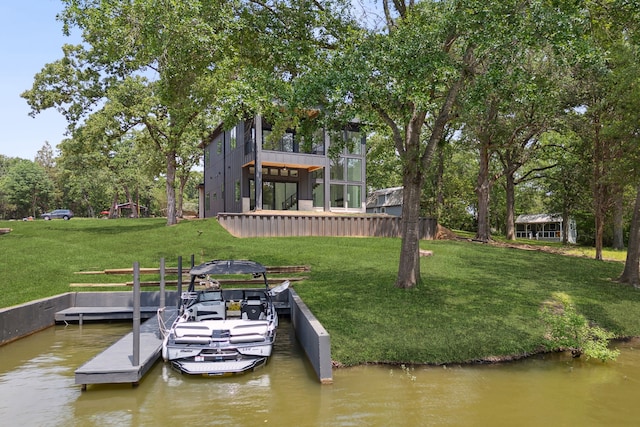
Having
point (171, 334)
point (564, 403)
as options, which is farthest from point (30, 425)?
point (564, 403)

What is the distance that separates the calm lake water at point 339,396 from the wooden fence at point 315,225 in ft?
54.7

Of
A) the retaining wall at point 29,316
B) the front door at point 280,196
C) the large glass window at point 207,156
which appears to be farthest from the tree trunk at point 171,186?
the retaining wall at point 29,316

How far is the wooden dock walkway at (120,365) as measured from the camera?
7.80m

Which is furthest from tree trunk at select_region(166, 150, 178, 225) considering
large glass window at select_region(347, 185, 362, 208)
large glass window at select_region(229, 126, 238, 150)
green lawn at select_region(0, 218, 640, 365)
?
large glass window at select_region(347, 185, 362, 208)

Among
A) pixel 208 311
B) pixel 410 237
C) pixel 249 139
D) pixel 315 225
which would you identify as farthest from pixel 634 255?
pixel 249 139

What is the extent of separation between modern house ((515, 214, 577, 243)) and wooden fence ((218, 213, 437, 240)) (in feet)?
93.2

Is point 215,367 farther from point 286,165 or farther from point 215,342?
point 286,165

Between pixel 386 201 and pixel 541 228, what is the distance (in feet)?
69.6

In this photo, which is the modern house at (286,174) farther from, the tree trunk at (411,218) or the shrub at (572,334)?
the shrub at (572,334)

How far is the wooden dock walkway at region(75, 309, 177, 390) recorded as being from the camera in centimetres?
780

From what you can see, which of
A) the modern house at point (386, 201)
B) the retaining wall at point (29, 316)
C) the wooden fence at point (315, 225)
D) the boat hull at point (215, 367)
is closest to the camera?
the boat hull at point (215, 367)

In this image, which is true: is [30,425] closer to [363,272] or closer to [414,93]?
[414,93]

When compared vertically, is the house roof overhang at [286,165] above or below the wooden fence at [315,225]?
above

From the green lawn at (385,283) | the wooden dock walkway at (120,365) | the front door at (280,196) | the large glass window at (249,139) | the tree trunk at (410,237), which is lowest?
the wooden dock walkway at (120,365)
